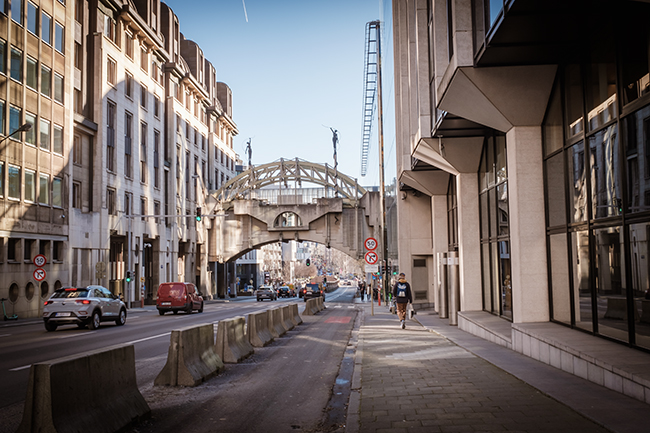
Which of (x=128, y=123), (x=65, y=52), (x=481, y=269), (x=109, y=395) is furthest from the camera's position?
(x=128, y=123)

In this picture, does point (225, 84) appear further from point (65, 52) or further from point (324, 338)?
point (324, 338)

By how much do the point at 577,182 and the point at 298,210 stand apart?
2010 inches

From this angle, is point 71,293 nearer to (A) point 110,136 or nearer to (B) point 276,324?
(B) point 276,324

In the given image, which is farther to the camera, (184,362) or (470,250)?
(470,250)

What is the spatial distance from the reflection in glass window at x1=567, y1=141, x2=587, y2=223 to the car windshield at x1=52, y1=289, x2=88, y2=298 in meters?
17.5

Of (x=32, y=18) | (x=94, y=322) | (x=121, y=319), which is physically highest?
(x=32, y=18)

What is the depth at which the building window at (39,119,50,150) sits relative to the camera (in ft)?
113

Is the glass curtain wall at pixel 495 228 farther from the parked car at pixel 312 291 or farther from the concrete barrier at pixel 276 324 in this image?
the parked car at pixel 312 291

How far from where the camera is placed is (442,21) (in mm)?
15352

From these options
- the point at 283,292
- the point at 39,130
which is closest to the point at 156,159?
the point at 39,130

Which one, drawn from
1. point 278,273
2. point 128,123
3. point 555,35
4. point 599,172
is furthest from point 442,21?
point 278,273

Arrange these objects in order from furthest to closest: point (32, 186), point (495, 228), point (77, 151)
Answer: point (77, 151), point (32, 186), point (495, 228)

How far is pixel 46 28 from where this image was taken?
35.1m

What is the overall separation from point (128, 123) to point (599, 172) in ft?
146
